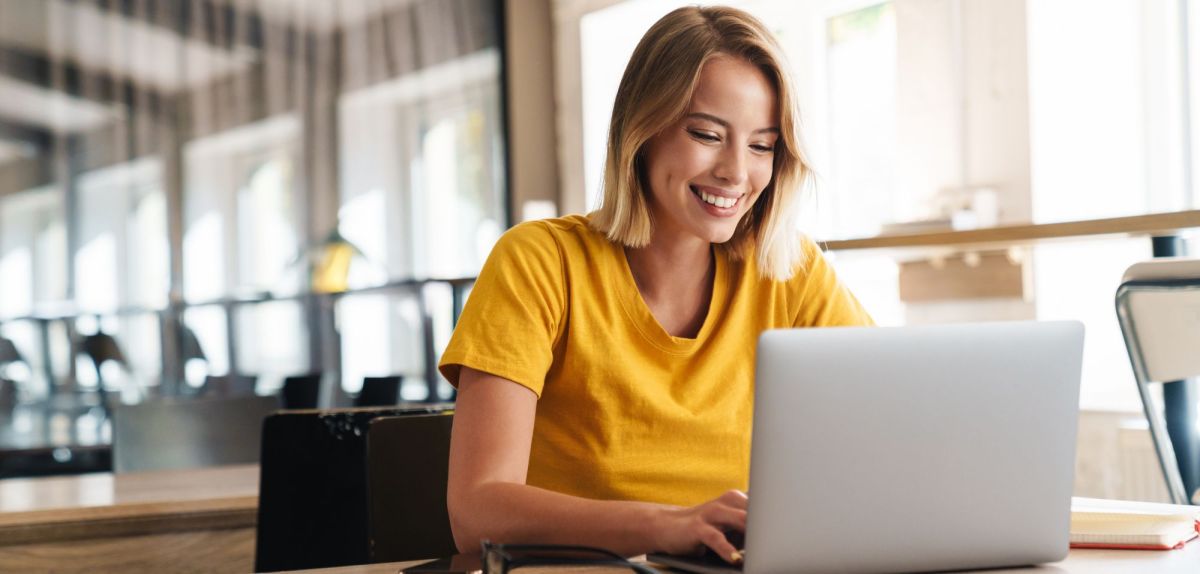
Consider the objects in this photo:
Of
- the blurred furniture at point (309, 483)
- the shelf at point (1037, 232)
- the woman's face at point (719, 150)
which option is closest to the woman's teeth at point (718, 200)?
the woman's face at point (719, 150)

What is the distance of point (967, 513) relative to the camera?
37.6 inches

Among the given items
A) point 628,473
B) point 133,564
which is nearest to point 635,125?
point 628,473

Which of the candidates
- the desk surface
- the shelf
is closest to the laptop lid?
the shelf

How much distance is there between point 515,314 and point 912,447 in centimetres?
56

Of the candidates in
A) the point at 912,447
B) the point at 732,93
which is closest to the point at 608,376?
the point at 732,93

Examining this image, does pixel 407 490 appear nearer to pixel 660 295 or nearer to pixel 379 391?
pixel 660 295

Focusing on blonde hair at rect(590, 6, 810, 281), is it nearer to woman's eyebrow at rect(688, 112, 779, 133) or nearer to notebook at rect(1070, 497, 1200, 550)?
woman's eyebrow at rect(688, 112, 779, 133)

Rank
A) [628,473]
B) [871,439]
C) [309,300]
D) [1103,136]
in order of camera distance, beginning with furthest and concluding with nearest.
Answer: [309,300], [1103,136], [628,473], [871,439]

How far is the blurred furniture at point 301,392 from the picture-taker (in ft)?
12.9

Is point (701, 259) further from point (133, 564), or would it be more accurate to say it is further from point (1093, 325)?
point (1093, 325)

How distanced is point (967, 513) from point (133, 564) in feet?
4.35

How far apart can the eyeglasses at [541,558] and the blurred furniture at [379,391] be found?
2.46 m

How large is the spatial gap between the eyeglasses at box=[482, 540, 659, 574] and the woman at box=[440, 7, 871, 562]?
0.20 metres

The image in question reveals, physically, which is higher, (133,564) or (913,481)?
(913,481)
